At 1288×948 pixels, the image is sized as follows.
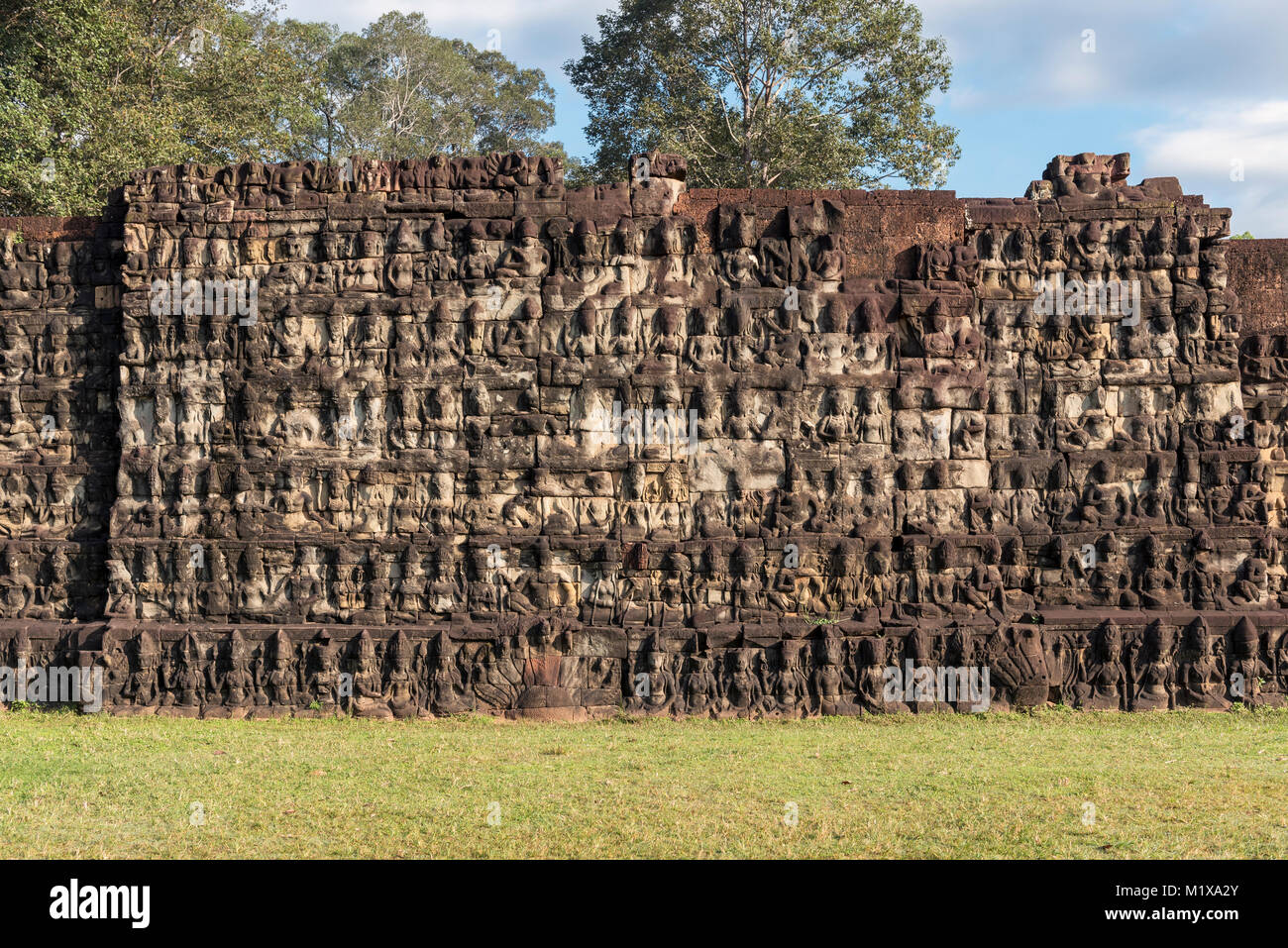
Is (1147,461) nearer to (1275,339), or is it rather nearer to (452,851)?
(1275,339)


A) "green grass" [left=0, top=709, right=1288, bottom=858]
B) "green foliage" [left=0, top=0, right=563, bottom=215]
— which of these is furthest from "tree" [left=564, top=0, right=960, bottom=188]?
"green grass" [left=0, top=709, right=1288, bottom=858]

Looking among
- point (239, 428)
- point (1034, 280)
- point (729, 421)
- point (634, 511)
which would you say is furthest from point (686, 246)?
point (239, 428)

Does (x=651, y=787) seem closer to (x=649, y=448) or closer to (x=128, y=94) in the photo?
(x=649, y=448)

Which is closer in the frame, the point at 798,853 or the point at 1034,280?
the point at 798,853

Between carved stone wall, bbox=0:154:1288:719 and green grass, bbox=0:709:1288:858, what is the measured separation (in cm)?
85

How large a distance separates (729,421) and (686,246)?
215 centimetres

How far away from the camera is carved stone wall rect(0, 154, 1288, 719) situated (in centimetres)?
1252

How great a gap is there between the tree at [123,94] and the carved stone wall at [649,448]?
778cm

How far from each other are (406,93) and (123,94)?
71.5 ft

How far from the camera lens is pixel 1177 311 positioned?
42.9ft

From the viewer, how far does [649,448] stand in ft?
42.0

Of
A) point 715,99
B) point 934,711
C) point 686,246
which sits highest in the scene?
point 715,99

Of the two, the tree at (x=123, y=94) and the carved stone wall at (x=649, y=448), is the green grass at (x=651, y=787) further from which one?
the tree at (x=123, y=94)

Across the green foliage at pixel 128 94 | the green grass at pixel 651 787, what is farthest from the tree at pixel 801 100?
the green grass at pixel 651 787
